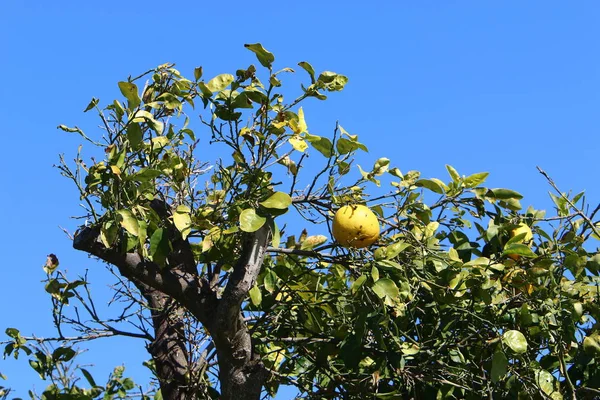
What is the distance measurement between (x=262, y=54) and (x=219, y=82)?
0.62 ft

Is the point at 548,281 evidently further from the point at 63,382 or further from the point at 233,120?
the point at 63,382

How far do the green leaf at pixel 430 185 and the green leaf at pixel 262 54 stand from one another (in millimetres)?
650

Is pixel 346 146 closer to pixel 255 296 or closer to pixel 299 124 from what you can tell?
pixel 299 124

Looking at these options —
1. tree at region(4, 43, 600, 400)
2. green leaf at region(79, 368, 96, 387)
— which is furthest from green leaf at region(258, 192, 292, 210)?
green leaf at region(79, 368, 96, 387)

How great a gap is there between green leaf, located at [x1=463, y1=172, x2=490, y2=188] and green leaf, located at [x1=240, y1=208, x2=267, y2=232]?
0.82 metres

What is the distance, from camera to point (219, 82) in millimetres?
2609

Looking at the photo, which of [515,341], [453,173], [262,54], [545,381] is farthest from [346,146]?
[545,381]

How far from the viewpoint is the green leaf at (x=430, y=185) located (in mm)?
2760

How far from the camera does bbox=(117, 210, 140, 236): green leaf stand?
2486 millimetres

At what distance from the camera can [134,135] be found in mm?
2584

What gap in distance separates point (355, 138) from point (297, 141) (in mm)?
180

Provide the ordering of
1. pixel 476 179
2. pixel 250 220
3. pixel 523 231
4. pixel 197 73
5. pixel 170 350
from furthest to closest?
pixel 170 350, pixel 523 231, pixel 476 179, pixel 197 73, pixel 250 220

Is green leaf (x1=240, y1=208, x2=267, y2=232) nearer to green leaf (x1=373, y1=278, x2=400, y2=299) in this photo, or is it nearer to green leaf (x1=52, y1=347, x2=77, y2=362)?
green leaf (x1=373, y1=278, x2=400, y2=299)

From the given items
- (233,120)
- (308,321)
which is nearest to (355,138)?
(233,120)
